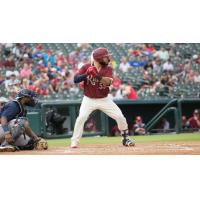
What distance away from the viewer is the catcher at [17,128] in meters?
6.27

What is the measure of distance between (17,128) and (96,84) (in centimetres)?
102

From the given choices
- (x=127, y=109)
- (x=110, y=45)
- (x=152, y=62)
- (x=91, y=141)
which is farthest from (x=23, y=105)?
(x=152, y=62)

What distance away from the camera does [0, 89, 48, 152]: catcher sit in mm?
6273

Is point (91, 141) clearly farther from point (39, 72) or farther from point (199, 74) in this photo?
point (199, 74)

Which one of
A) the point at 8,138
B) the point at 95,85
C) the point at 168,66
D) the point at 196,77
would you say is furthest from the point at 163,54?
the point at 8,138

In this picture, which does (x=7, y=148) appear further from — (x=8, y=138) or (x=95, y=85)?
(x=95, y=85)

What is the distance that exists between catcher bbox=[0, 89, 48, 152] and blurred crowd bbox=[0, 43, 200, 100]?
1.65 meters

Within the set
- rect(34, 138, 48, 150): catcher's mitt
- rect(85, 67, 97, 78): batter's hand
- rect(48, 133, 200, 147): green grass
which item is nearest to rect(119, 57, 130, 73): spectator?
rect(48, 133, 200, 147): green grass

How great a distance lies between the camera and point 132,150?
6188 mm

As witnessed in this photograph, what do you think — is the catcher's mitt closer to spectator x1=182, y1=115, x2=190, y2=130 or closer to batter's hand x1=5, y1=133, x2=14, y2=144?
batter's hand x1=5, y1=133, x2=14, y2=144

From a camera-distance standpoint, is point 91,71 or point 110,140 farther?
point 110,140

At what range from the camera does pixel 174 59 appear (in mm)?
9500

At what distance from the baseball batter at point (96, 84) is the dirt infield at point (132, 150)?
264 millimetres

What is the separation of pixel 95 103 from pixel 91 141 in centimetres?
127
